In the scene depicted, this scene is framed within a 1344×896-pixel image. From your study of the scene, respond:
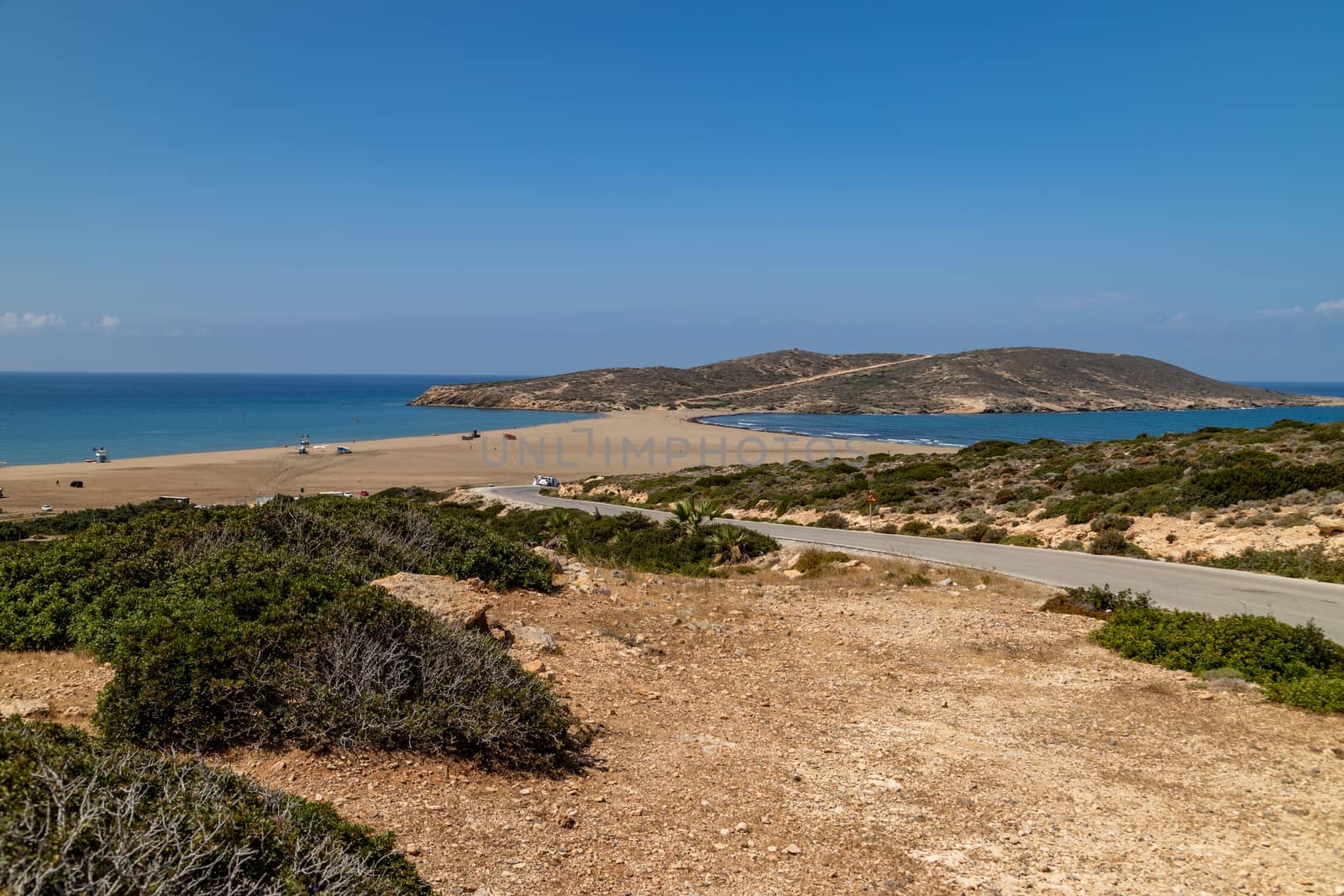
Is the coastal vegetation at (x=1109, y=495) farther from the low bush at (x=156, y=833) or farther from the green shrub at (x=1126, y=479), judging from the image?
the low bush at (x=156, y=833)

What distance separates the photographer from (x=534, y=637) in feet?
28.3

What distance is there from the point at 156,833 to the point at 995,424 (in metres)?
104

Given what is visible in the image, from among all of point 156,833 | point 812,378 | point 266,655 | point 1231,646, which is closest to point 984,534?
point 1231,646

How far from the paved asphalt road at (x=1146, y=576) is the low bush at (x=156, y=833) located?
11.5 metres

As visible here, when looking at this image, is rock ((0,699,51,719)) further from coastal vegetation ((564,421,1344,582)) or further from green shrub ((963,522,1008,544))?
green shrub ((963,522,1008,544))

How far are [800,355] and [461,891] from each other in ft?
604

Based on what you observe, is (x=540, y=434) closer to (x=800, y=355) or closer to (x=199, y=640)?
(x=199, y=640)

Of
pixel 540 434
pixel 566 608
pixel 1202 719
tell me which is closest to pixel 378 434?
pixel 540 434

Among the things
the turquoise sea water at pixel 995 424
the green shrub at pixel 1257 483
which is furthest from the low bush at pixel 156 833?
the turquoise sea water at pixel 995 424

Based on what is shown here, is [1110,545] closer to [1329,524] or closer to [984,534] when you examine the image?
[984,534]

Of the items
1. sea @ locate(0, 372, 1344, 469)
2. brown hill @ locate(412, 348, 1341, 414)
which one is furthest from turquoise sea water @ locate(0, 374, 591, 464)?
brown hill @ locate(412, 348, 1341, 414)

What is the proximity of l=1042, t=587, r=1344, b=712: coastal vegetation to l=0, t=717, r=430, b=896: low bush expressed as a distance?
8710 mm

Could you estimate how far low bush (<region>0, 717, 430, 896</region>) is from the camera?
2502mm

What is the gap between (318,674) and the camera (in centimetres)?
552
